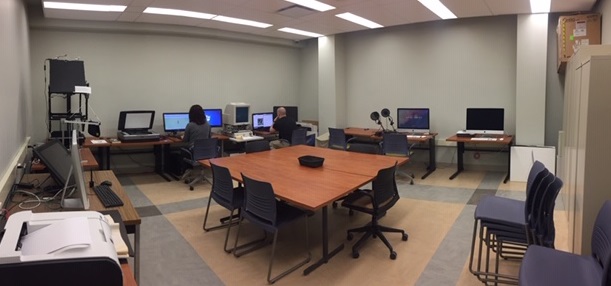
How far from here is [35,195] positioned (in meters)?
2.55

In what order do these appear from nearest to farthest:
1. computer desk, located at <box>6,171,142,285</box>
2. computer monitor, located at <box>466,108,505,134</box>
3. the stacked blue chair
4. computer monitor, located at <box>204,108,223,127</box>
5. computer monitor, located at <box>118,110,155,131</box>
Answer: the stacked blue chair < computer desk, located at <box>6,171,142,285</box> < computer monitor, located at <box>466,108,505,134</box> < computer monitor, located at <box>118,110,155,131</box> < computer monitor, located at <box>204,108,223,127</box>

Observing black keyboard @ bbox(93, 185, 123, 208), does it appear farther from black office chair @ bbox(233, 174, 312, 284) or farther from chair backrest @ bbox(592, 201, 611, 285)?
chair backrest @ bbox(592, 201, 611, 285)

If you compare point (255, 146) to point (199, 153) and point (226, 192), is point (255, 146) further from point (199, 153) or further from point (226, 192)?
point (226, 192)

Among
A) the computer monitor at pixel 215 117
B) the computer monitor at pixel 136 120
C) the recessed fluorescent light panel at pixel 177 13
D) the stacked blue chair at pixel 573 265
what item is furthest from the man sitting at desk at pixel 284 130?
the stacked blue chair at pixel 573 265

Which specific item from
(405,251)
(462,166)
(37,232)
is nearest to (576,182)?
(405,251)

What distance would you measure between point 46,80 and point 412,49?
6450 mm

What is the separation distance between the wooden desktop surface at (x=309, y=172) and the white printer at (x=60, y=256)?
5.13ft

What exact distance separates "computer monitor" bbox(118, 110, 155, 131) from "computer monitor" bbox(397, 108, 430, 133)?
4.53 meters

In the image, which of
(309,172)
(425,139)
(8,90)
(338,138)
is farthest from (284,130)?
(8,90)

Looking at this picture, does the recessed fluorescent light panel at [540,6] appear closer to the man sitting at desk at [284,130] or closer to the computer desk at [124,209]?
the man sitting at desk at [284,130]

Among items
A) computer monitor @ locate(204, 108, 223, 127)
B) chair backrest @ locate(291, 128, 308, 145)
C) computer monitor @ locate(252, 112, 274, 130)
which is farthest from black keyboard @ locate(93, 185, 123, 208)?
computer monitor @ locate(252, 112, 274, 130)

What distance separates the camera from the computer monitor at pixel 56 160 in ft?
7.54

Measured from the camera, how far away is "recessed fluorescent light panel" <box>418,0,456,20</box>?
5168 mm

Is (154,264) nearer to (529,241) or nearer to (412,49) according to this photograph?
(529,241)
